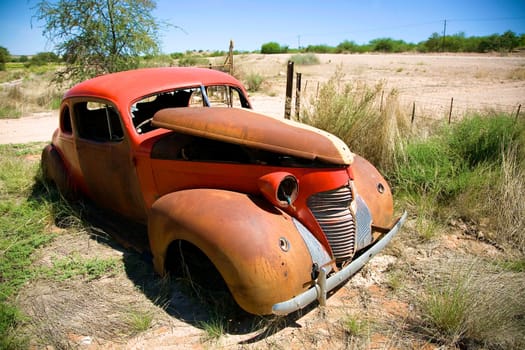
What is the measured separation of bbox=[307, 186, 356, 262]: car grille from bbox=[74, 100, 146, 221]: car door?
1715mm

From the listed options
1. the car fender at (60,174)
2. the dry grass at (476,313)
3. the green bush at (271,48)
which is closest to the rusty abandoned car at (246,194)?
the dry grass at (476,313)

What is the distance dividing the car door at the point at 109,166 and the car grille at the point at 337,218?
1.72 metres

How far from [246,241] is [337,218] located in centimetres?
78

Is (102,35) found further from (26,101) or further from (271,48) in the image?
(271,48)

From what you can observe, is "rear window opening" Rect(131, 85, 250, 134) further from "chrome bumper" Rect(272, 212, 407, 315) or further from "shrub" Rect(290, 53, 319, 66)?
"shrub" Rect(290, 53, 319, 66)

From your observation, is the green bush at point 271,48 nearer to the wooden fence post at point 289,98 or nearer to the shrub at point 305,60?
the shrub at point 305,60

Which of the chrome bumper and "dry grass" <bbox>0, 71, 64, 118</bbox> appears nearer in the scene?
the chrome bumper

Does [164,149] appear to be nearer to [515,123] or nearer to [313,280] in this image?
[313,280]

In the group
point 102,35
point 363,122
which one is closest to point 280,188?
point 363,122

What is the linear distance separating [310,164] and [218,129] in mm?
737

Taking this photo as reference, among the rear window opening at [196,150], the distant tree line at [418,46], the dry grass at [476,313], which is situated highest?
the distant tree line at [418,46]

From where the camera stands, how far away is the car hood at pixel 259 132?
8.52ft

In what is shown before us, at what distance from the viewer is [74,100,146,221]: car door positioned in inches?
135

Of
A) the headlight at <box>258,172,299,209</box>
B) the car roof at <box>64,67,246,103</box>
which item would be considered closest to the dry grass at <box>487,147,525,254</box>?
the headlight at <box>258,172,299,209</box>
